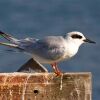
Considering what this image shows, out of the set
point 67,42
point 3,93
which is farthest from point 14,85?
point 67,42

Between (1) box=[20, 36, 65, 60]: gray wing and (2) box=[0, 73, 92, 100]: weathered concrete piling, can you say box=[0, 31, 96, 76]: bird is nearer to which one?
(1) box=[20, 36, 65, 60]: gray wing

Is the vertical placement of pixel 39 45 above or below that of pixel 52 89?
above

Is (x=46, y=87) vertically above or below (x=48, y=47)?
below

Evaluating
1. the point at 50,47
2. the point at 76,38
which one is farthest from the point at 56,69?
the point at 76,38

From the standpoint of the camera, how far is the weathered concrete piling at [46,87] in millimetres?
11008

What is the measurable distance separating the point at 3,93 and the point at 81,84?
84.1 inches

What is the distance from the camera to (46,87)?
36.8 ft

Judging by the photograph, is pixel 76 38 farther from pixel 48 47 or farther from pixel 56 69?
pixel 56 69

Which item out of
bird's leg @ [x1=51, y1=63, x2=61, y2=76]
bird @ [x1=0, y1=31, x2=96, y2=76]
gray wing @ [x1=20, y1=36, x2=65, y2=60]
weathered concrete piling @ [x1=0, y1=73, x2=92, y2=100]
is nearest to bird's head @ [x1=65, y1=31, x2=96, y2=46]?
bird @ [x1=0, y1=31, x2=96, y2=76]

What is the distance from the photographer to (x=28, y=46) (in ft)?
39.7

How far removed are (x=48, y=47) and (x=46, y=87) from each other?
1.41m

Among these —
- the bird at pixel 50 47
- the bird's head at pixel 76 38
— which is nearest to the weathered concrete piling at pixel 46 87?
the bird at pixel 50 47

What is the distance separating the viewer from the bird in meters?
11.9

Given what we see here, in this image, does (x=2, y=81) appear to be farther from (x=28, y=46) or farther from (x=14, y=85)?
(x=28, y=46)
